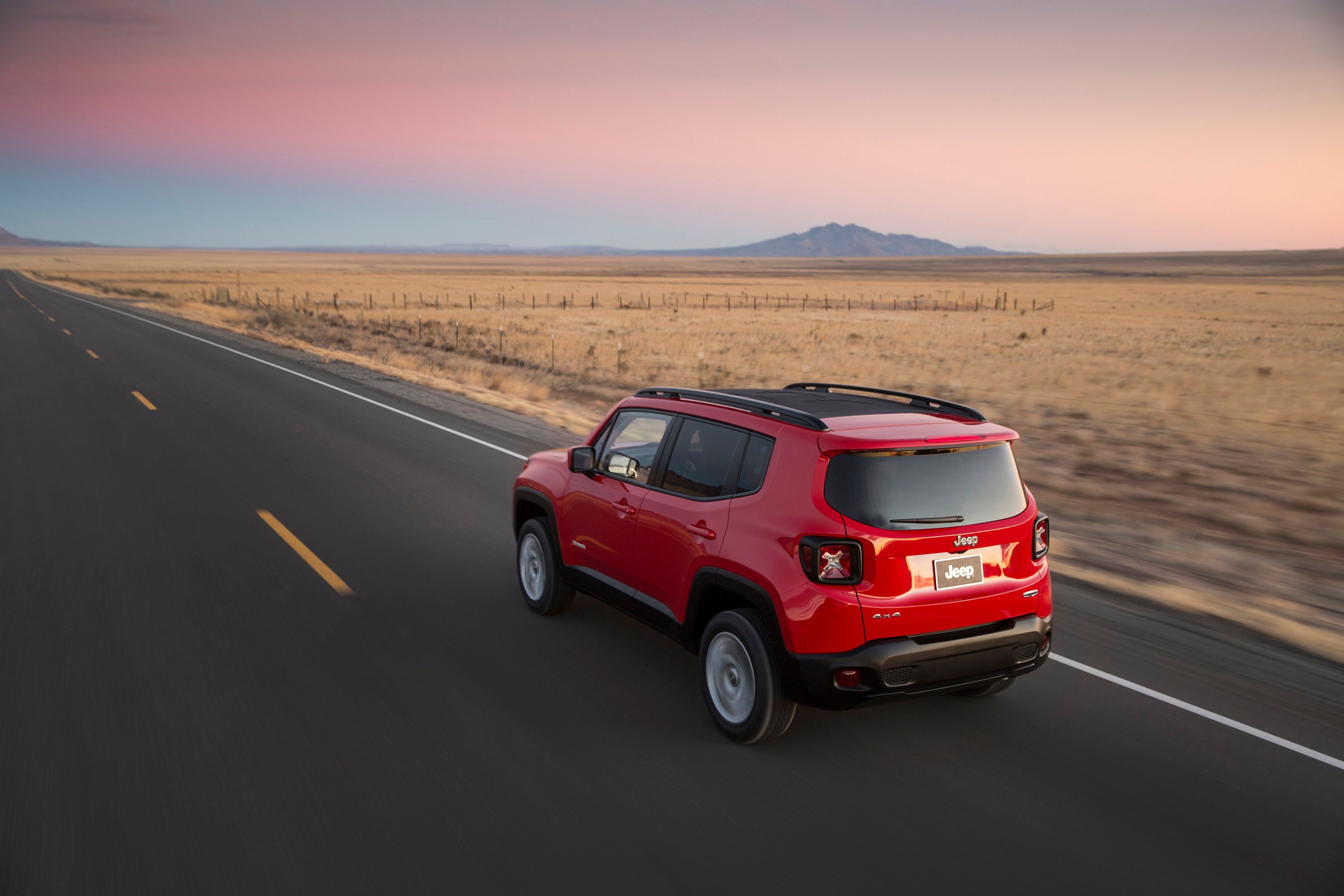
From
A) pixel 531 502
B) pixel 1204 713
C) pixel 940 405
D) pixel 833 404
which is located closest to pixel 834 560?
pixel 833 404

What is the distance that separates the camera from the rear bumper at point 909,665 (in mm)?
4047

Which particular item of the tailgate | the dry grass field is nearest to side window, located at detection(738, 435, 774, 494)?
the tailgate

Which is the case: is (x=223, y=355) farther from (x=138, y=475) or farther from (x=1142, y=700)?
(x=1142, y=700)

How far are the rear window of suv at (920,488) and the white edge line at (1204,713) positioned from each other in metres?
1.65

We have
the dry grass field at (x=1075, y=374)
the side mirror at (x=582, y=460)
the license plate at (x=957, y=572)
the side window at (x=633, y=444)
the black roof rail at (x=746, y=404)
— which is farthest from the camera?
the dry grass field at (x=1075, y=374)

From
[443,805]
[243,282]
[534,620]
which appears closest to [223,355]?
[534,620]

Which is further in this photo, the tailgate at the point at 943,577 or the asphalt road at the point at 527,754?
the tailgate at the point at 943,577

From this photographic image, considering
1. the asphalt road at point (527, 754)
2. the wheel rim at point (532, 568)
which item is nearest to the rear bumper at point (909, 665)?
the asphalt road at point (527, 754)

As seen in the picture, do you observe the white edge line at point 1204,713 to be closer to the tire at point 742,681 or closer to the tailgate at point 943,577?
the tailgate at point 943,577

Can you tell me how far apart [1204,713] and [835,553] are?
2540 mm

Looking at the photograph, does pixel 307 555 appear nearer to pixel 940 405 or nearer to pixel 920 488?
pixel 940 405

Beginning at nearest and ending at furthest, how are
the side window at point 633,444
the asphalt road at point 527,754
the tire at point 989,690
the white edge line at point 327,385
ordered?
the asphalt road at point 527,754 → the tire at point 989,690 → the side window at point 633,444 → the white edge line at point 327,385

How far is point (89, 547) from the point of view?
7543mm

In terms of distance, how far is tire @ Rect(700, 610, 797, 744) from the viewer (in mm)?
4328
